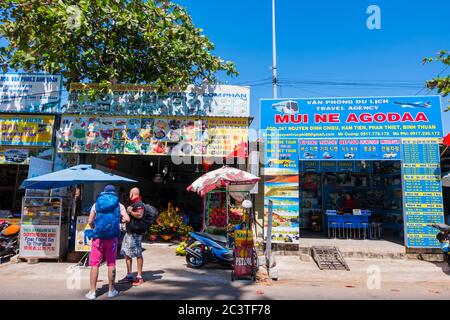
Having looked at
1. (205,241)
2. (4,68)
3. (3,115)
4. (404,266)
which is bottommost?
(404,266)

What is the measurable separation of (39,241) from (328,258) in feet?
25.5

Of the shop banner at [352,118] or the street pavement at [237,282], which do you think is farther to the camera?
the shop banner at [352,118]

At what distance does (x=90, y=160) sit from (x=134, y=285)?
683 centimetres

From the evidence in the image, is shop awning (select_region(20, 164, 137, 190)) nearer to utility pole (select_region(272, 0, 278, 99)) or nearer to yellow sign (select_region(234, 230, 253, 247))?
yellow sign (select_region(234, 230, 253, 247))

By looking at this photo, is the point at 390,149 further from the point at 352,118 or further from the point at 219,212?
the point at 219,212

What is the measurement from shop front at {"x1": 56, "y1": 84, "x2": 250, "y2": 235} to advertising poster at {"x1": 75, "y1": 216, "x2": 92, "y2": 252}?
277 cm

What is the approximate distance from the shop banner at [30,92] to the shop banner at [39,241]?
4196 millimetres

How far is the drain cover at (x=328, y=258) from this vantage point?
343 inches

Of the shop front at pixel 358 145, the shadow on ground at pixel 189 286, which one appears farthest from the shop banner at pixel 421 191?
the shadow on ground at pixel 189 286

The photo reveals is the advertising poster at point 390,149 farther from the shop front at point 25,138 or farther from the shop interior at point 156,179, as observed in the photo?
the shop front at point 25,138

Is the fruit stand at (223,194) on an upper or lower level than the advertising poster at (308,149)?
lower
